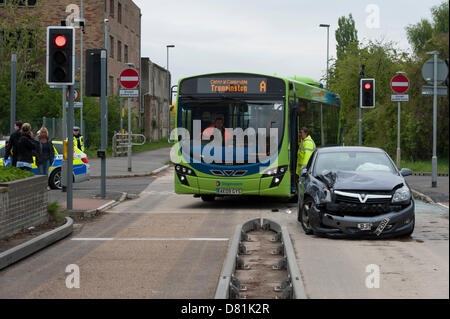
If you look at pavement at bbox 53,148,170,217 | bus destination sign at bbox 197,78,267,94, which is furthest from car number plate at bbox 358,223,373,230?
bus destination sign at bbox 197,78,267,94

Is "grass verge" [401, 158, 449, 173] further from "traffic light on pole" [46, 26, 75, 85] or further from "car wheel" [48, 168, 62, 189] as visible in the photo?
"traffic light on pole" [46, 26, 75, 85]

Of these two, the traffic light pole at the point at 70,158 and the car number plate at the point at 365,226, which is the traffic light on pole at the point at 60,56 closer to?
the traffic light pole at the point at 70,158

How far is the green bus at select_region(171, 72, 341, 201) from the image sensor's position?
53.7ft

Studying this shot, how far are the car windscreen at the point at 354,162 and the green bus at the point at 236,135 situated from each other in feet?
12.2

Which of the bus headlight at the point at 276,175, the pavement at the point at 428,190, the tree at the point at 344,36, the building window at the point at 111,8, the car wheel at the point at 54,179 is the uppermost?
the building window at the point at 111,8

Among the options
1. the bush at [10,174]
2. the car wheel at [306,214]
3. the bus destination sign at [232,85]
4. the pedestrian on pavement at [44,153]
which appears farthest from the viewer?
the pedestrian on pavement at [44,153]

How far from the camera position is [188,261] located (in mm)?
9445

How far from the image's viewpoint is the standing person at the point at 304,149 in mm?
16797

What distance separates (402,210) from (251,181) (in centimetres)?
577

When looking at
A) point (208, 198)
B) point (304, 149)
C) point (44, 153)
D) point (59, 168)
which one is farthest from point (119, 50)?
point (304, 149)

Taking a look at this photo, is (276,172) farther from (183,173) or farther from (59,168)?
(59,168)

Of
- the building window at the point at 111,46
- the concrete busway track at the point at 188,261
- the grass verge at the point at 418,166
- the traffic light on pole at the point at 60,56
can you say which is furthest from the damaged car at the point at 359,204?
the building window at the point at 111,46

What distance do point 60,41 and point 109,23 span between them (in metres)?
38.6

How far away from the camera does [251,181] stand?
53.6 ft
